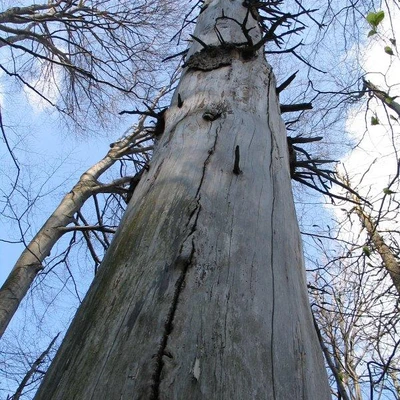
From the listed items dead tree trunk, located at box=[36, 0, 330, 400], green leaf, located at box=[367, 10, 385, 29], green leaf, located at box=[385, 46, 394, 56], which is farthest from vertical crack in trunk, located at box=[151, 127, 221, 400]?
green leaf, located at box=[385, 46, 394, 56]

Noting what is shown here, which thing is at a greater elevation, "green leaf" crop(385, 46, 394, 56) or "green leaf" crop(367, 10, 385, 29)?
"green leaf" crop(385, 46, 394, 56)

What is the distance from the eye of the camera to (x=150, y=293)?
80 centimetres

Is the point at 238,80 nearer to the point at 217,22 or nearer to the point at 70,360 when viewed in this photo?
the point at 217,22

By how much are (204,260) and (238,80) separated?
40.2 inches

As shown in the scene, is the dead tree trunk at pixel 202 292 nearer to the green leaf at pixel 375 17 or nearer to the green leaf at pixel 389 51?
the green leaf at pixel 375 17

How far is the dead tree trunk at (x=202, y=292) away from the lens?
667 mm

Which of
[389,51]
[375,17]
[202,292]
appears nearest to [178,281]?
[202,292]

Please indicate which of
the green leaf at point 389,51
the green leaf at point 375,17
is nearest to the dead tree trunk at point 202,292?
the green leaf at point 375,17

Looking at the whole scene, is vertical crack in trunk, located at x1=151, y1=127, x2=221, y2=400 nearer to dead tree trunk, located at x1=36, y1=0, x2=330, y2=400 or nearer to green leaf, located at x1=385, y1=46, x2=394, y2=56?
dead tree trunk, located at x1=36, y1=0, x2=330, y2=400

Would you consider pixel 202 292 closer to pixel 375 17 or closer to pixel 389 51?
pixel 375 17

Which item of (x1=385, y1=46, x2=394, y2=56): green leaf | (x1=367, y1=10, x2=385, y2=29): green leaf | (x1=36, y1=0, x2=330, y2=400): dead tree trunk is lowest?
(x1=36, y1=0, x2=330, y2=400): dead tree trunk

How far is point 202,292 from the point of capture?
0.80 meters

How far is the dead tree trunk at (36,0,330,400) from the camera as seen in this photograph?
667 millimetres

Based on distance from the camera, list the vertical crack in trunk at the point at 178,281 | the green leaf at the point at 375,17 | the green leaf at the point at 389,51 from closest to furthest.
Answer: the vertical crack in trunk at the point at 178,281, the green leaf at the point at 375,17, the green leaf at the point at 389,51
